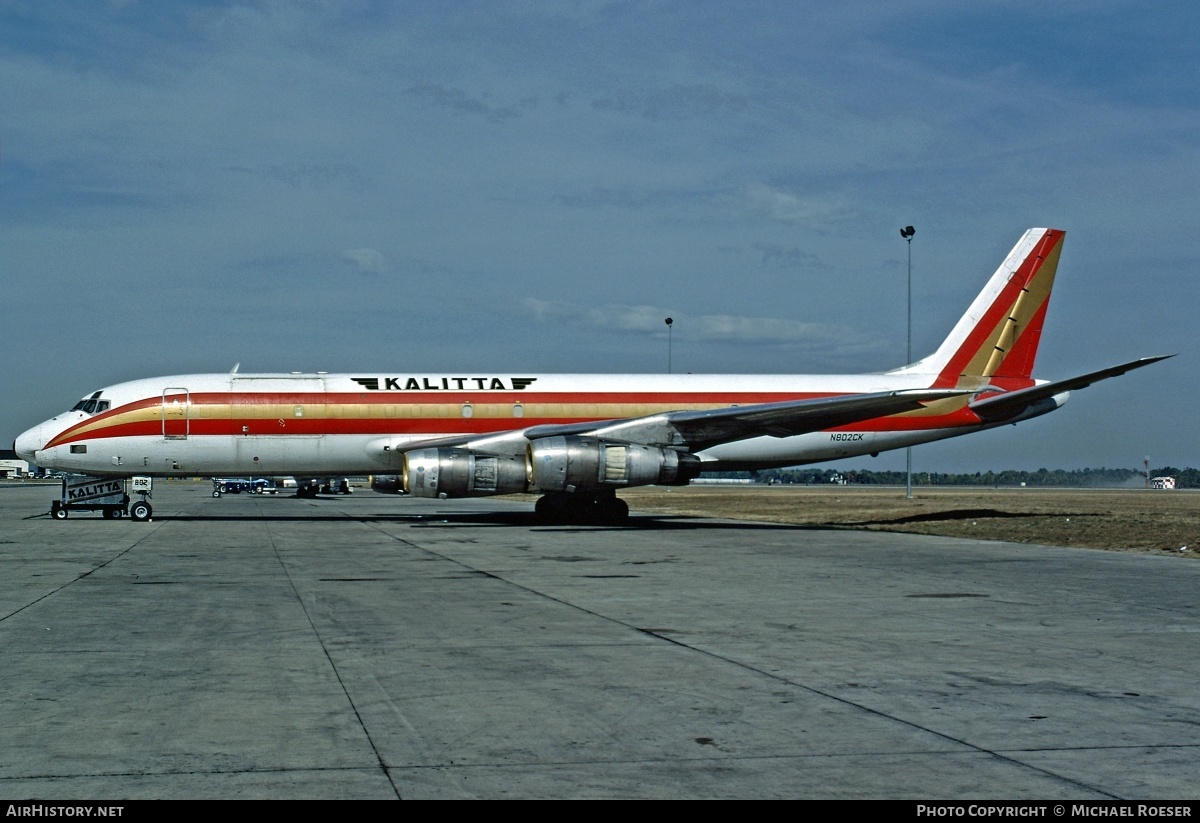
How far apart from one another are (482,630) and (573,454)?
16.5m

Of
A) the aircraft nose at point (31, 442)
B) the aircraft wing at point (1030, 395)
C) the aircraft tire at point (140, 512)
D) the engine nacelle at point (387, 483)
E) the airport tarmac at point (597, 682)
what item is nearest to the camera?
the airport tarmac at point (597, 682)

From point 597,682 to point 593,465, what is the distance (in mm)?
19350

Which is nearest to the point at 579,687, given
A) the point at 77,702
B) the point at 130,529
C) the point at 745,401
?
the point at 77,702

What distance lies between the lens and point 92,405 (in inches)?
1208

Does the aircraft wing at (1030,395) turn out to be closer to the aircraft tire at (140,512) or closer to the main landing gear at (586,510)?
the main landing gear at (586,510)

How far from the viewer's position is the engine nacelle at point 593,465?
90.7 ft

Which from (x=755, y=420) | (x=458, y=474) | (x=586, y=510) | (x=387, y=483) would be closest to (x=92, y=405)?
(x=387, y=483)

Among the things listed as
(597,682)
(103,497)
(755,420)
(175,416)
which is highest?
(175,416)

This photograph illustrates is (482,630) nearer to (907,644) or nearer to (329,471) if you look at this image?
(907,644)

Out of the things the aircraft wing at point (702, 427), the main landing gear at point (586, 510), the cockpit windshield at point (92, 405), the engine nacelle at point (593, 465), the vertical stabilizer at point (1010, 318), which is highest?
the vertical stabilizer at point (1010, 318)

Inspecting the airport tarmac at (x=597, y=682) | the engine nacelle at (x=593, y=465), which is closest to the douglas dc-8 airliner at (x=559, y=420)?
the engine nacelle at (x=593, y=465)

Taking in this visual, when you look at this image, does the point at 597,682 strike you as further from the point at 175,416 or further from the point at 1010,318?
the point at 1010,318

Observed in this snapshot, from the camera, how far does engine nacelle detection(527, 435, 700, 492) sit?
27656 millimetres

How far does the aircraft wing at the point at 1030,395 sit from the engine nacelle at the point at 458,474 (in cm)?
1401
